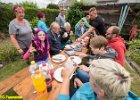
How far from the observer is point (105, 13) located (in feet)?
33.1

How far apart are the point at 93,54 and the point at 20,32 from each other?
1.86 meters

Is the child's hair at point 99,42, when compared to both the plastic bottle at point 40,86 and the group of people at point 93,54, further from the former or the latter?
the plastic bottle at point 40,86

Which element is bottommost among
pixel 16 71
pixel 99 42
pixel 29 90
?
pixel 16 71

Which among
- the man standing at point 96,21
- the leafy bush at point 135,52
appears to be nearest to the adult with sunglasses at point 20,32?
the man standing at point 96,21

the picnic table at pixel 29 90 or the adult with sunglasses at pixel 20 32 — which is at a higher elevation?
the adult with sunglasses at pixel 20 32

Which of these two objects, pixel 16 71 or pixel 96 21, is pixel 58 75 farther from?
pixel 16 71

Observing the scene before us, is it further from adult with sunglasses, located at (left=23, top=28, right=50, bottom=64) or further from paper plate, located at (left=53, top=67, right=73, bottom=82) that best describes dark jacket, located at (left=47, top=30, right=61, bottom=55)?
paper plate, located at (left=53, top=67, right=73, bottom=82)

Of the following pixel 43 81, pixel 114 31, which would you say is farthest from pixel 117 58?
pixel 43 81

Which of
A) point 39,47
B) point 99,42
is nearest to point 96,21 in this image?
point 99,42

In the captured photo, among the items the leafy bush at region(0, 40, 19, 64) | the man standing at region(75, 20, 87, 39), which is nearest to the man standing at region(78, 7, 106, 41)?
the man standing at region(75, 20, 87, 39)

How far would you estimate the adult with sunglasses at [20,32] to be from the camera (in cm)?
360

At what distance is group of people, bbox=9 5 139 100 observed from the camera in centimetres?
121

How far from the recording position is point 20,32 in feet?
12.2

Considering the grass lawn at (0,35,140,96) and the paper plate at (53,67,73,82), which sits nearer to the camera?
the paper plate at (53,67,73,82)
